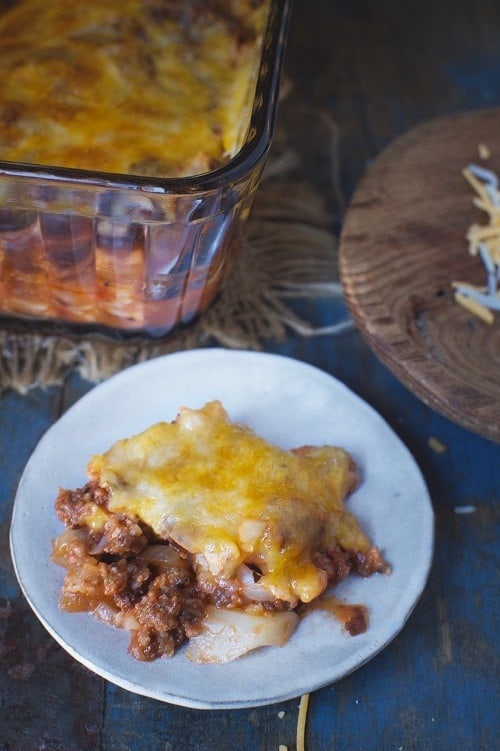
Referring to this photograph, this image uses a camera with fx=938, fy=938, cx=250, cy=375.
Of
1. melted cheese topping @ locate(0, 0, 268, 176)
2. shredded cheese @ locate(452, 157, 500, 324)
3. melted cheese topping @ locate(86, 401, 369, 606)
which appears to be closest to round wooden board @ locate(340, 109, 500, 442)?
shredded cheese @ locate(452, 157, 500, 324)

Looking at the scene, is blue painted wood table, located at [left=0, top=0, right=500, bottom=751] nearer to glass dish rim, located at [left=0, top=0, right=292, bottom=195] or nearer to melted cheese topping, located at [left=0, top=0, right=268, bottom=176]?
melted cheese topping, located at [left=0, top=0, right=268, bottom=176]

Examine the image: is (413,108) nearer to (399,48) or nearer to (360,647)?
(399,48)

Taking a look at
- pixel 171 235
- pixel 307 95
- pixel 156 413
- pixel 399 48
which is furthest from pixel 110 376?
pixel 399 48

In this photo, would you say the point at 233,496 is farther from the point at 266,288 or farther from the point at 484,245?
the point at 484,245

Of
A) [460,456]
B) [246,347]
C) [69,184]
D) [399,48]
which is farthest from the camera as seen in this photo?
[399,48]

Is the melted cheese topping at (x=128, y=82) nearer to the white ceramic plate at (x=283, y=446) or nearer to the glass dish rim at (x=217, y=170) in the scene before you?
the glass dish rim at (x=217, y=170)

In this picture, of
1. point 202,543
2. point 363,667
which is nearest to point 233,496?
point 202,543
